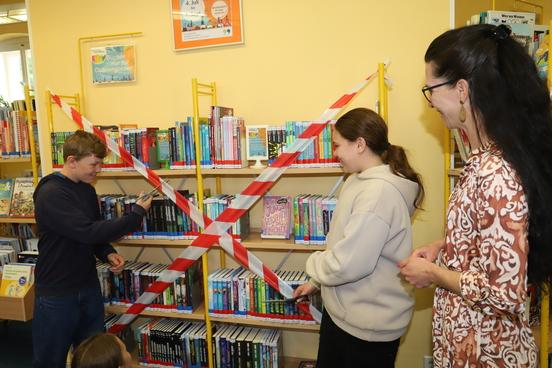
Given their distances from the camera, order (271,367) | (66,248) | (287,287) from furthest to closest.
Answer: (271,367) < (287,287) < (66,248)

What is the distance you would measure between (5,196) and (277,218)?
236 centimetres

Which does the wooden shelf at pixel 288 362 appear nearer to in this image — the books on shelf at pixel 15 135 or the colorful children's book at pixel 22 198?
the colorful children's book at pixel 22 198

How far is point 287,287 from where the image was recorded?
94.3 inches

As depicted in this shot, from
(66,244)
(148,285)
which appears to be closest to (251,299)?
(148,285)

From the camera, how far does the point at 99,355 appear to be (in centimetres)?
138

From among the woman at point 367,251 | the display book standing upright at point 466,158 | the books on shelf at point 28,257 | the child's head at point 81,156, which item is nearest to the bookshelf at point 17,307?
the books on shelf at point 28,257

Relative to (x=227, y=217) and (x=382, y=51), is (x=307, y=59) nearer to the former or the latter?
(x=382, y=51)

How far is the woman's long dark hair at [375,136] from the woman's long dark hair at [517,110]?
613 mm

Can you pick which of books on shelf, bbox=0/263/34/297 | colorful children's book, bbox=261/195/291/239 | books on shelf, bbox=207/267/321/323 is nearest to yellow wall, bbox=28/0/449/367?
colorful children's book, bbox=261/195/291/239

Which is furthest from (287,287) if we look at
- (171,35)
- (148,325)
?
(171,35)

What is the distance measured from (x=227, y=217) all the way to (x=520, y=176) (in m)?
1.74

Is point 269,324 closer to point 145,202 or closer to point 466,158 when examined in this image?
point 145,202

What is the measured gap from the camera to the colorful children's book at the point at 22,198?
125 inches

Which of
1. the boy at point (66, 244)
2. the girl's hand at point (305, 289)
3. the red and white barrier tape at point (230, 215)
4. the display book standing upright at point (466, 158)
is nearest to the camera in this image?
the display book standing upright at point (466, 158)
